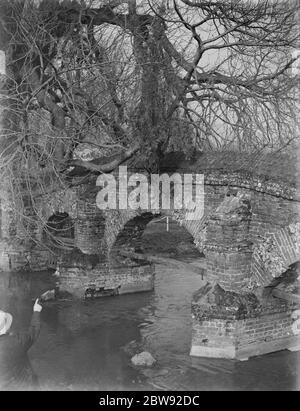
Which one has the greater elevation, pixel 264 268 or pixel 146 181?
pixel 146 181

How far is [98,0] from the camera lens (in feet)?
36.3

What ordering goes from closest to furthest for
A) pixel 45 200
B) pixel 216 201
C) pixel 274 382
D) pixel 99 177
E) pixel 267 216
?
pixel 274 382, pixel 267 216, pixel 216 201, pixel 99 177, pixel 45 200

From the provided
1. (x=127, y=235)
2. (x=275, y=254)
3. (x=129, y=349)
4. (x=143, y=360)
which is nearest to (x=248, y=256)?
(x=275, y=254)

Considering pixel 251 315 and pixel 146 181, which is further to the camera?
pixel 146 181

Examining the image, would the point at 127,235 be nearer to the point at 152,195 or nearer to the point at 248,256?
the point at 152,195

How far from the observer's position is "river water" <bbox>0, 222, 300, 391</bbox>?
819 cm

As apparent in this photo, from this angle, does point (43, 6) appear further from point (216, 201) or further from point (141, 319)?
point (141, 319)

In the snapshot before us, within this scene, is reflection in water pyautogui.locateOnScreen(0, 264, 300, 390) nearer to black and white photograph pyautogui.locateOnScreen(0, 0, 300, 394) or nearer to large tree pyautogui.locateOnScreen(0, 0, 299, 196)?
black and white photograph pyautogui.locateOnScreen(0, 0, 300, 394)

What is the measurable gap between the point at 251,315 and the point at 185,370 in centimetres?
138

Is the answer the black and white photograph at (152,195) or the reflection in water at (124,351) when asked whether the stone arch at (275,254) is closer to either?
the black and white photograph at (152,195)

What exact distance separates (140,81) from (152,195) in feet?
7.63

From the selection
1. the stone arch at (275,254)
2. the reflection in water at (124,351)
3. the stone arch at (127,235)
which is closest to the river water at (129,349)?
the reflection in water at (124,351)

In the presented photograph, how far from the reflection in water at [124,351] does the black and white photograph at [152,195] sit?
37mm

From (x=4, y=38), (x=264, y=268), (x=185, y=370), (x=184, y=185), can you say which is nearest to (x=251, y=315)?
(x=264, y=268)
